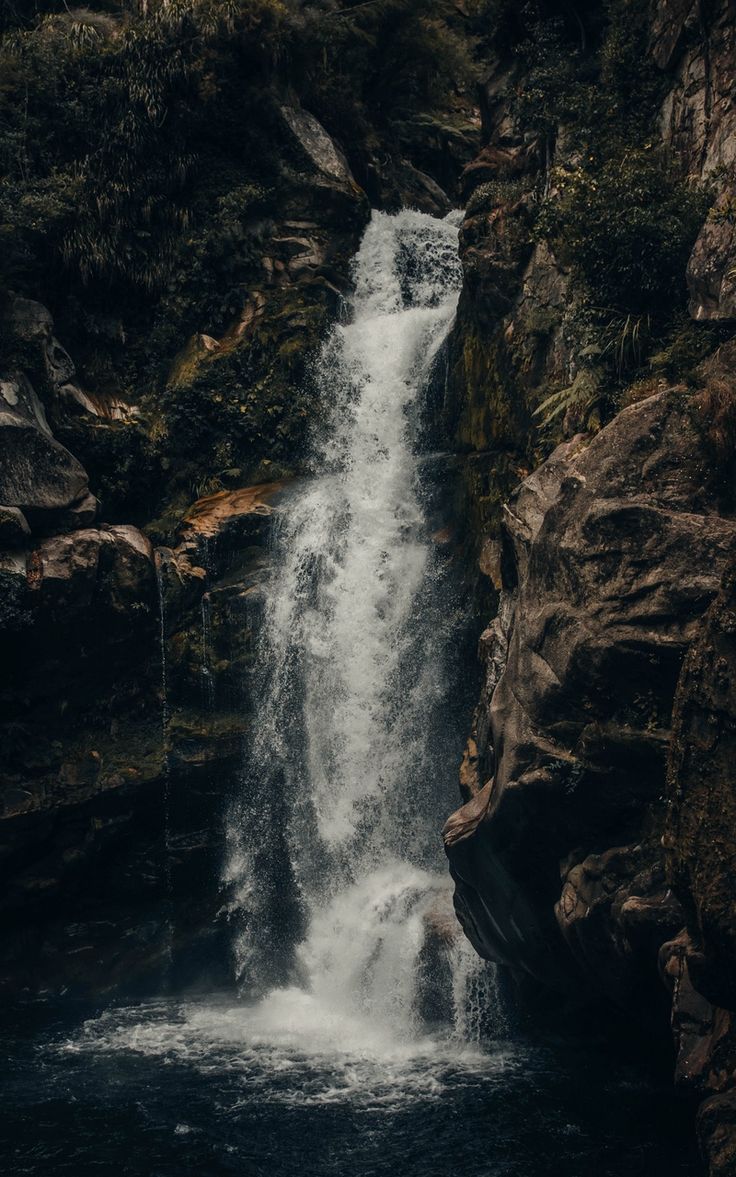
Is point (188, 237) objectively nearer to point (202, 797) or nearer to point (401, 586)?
point (401, 586)

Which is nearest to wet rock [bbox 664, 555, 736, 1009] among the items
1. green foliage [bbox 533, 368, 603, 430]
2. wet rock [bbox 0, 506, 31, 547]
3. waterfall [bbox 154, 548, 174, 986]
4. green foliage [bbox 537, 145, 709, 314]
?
green foliage [bbox 533, 368, 603, 430]

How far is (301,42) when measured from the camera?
31609 mm

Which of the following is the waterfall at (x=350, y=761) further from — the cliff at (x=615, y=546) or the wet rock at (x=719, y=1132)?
the wet rock at (x=719, y=1132)

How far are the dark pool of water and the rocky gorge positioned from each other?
141cm

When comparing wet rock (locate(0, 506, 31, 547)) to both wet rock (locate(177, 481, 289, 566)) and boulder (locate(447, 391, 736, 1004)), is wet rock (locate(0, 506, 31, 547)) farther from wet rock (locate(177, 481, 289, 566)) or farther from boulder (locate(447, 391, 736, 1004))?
boulder (locate(447, 391, 736, 1004))

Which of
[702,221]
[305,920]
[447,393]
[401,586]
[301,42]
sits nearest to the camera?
[702,221]

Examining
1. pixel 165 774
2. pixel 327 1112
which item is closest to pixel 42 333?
pixel 165 774

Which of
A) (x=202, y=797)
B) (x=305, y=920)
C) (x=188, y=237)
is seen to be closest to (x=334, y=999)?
(x=305, y=920)

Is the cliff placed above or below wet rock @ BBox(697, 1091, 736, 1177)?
above

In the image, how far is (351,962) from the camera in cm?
2183

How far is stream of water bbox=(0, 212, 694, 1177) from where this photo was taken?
632 inches

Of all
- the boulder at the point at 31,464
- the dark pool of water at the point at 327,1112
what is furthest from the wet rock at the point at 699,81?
the dark pool of water at the point at 327,1112

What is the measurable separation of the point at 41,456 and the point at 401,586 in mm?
8461

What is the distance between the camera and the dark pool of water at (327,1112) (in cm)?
1543
